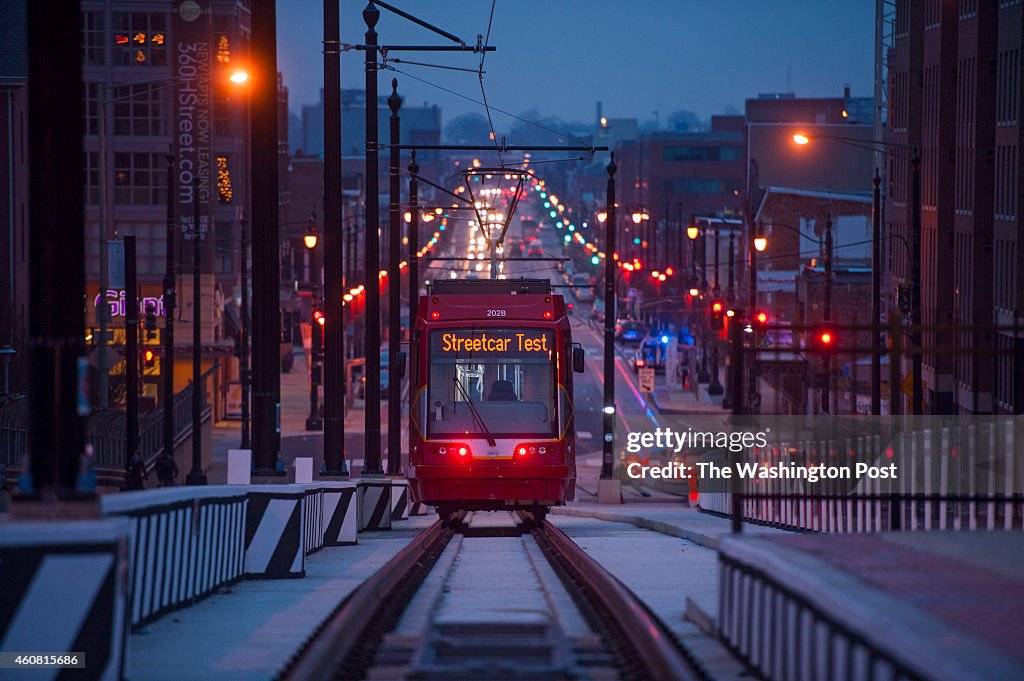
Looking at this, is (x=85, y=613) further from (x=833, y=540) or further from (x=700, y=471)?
(x=700, y=471)

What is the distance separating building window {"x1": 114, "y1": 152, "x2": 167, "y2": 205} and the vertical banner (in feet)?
8.97

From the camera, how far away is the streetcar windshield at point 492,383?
27469mm

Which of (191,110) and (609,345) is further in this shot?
(191,110)

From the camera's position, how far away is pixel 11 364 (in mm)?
46062

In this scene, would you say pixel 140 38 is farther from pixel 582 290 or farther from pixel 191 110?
pixel 582 290

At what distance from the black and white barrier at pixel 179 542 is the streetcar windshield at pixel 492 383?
38.9 ft

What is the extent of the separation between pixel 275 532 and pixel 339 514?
Answer: 26.7ft

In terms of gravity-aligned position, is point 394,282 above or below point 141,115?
below

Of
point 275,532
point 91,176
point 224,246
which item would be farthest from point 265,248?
point 224,246

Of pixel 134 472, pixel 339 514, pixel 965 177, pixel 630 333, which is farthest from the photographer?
pixel 630 333

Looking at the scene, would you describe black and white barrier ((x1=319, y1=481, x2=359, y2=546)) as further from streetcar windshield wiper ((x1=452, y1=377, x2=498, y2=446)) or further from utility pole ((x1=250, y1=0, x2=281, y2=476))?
utility pole ((x1=250, y1=0, x2=281, y2=476))

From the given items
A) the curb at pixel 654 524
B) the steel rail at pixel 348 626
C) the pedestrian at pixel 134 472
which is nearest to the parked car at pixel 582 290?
the pedestrian at pixel 134 472

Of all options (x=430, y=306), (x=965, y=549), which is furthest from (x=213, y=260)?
(x=965, y=549)

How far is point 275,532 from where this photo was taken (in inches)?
637
